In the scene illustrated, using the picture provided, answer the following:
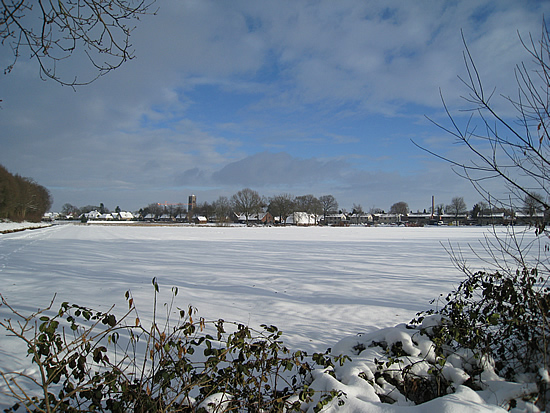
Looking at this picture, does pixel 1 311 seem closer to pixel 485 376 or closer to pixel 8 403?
pixel 8 403

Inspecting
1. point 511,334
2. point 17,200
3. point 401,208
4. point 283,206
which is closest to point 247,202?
point 283,206

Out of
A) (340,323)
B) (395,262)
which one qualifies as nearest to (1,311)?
(340,323)

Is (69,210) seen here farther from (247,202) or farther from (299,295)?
(299,295)

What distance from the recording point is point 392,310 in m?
6.33

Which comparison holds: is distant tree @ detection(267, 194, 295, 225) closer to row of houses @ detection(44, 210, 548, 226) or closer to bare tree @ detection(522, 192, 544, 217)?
row of houses @ detection(44, 210, 548, 226)

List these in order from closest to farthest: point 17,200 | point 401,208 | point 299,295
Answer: point 299,295, point 17,200, point 401,208

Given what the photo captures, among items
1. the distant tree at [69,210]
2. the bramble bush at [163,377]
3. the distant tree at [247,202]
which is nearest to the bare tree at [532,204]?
the bramble bush at [163,377]

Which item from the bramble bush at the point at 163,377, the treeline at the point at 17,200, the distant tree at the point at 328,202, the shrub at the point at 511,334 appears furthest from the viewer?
the distant tree at the point at 328,202

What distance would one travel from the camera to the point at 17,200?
56844mm

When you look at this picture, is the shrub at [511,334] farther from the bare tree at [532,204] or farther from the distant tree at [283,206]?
the distant tree at [283,206]

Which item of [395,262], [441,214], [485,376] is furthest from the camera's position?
[441,214]

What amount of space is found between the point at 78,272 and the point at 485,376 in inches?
417

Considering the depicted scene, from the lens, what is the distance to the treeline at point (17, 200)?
5188 centimetres

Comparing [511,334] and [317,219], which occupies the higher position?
[317,219]
